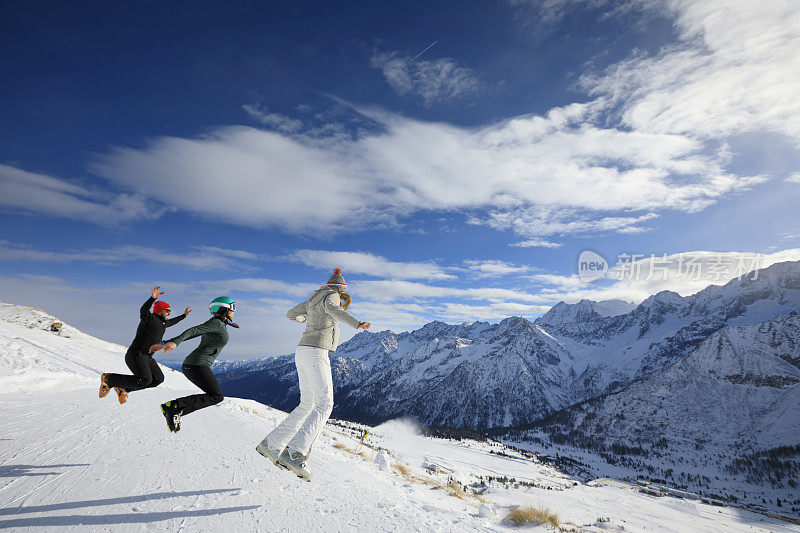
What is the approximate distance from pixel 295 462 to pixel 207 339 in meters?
3.06

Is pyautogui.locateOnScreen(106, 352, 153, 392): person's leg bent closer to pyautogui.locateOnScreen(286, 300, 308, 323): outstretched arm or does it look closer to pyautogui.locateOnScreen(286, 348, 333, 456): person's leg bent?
pyautogui.locateOnScreen(286, 300, 308, 323): outstretched arm

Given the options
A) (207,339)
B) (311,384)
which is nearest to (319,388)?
(311,384)

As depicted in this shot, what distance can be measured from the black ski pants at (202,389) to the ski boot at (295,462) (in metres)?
1.77

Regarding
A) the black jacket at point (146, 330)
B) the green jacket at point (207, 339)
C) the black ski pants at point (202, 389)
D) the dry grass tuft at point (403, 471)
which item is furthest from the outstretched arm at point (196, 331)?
the dry grass tuft at point (403, 471)

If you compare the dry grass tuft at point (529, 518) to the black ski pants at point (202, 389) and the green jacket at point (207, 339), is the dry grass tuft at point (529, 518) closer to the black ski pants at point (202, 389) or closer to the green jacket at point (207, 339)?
the black ski pants at point (202, 389)

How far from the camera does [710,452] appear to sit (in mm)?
178500

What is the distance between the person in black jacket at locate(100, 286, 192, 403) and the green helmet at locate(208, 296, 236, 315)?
61.3 inches

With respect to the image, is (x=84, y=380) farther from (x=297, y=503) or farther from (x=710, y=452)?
(x=710, y=452)

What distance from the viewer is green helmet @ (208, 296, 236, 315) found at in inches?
276

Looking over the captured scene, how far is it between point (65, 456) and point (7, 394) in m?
12.4

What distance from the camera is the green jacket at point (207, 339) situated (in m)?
6.51

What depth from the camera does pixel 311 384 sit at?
5.74 metres

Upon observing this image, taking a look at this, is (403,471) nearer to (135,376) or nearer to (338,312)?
(338,312)

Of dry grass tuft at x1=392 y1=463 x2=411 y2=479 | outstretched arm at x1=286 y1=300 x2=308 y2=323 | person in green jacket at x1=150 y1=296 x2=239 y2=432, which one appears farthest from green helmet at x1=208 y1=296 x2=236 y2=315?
dry grass tuft at x1=392 y1=463 x2=411 y2=479
